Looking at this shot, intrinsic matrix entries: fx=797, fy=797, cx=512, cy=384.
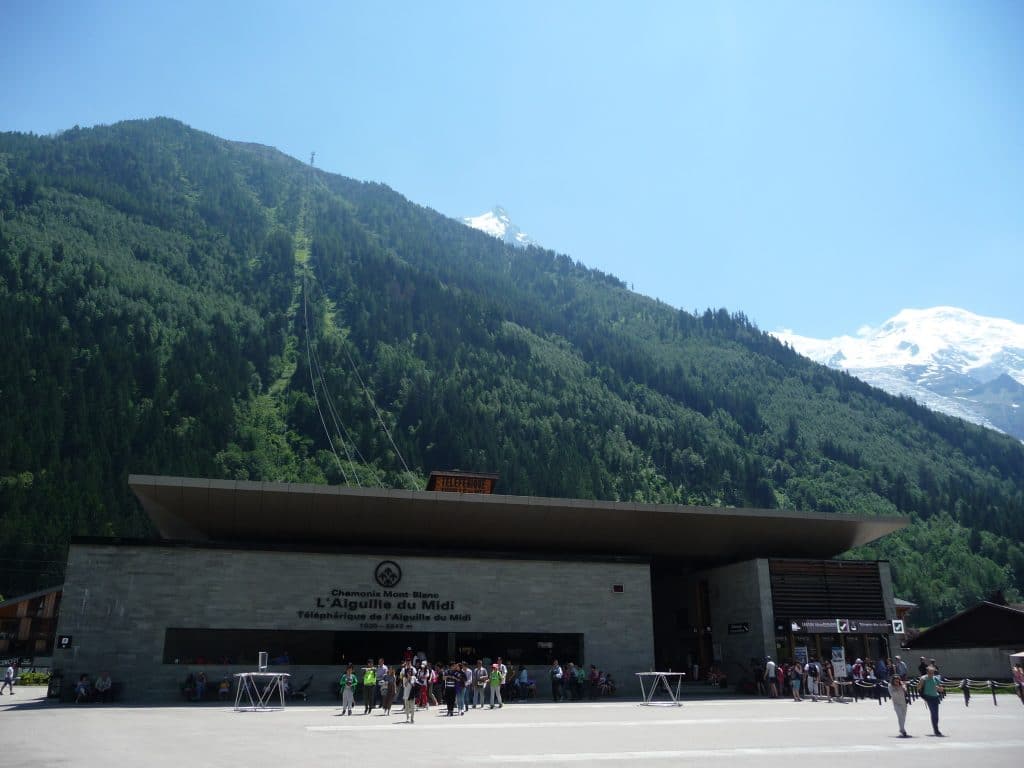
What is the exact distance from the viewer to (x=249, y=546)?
31.5 meters

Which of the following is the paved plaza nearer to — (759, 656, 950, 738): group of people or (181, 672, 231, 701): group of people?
(181, 672, 231, 701): group of people

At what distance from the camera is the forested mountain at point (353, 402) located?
347 feet

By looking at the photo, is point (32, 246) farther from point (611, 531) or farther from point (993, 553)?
point (993, 553)

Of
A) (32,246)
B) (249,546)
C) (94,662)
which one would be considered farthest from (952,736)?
(32,246)

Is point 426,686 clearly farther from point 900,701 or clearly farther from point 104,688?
point 900,701

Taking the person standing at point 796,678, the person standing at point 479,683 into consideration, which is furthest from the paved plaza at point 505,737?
the person standing at point 796,678

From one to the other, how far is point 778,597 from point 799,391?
171 metres

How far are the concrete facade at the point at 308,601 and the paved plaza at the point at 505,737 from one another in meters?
3.77

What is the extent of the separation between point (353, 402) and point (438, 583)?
108 meters

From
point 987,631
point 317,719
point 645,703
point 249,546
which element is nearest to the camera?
point 317,719

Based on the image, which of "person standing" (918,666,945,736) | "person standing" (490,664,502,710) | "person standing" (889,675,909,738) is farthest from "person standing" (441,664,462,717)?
"person standing" (918,666,945,736)

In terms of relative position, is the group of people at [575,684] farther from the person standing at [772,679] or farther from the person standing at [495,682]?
the person standing at [772,679]

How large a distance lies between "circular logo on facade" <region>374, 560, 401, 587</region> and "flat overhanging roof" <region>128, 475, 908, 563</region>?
1.48 metres

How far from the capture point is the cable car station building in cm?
2984
